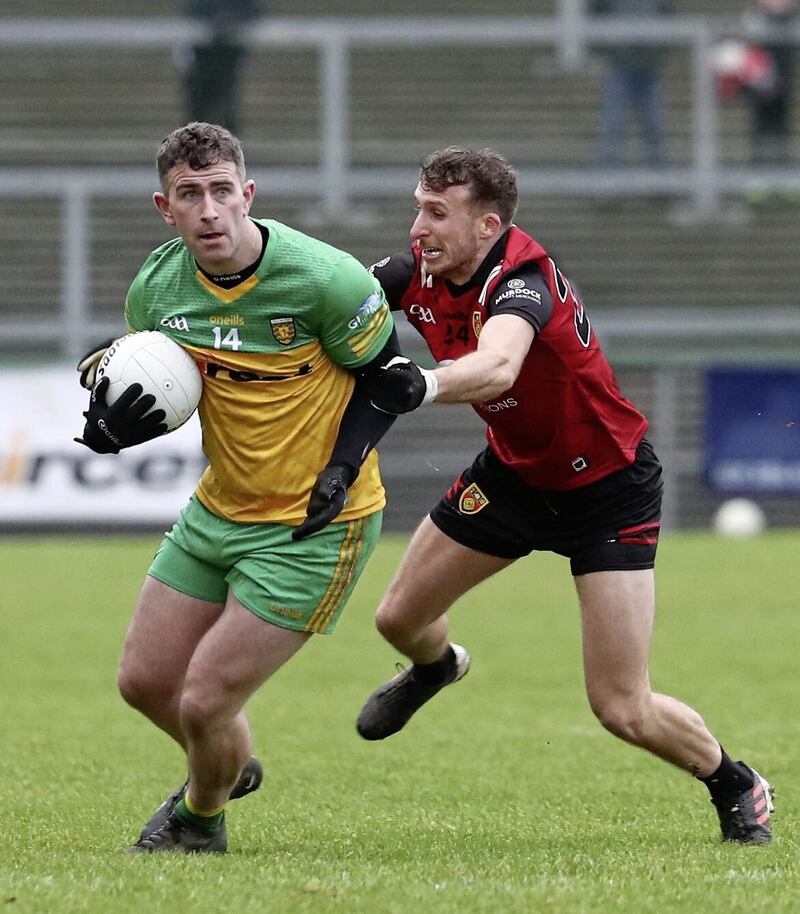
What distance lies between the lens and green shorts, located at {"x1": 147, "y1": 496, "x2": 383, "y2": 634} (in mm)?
5590

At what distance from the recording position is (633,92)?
62.1ft

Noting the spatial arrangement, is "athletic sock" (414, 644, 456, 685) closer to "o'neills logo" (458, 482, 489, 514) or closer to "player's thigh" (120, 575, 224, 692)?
"o'neills logo" (458, 482, 489, 514)

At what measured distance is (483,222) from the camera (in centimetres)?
592

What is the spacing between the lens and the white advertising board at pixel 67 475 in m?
15.6

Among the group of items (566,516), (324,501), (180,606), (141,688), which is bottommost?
(141,688)

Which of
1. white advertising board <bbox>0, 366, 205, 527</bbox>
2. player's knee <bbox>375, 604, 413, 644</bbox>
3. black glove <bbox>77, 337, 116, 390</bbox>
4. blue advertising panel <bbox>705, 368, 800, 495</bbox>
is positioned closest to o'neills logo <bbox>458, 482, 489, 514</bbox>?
player's knee <bbox>375, 604, 413, 644</bbox>

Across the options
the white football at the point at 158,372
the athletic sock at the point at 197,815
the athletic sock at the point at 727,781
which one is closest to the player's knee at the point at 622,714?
the athletic sock at the point at 727,781

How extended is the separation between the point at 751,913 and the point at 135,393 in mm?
2304

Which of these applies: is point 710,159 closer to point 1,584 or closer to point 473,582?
point 1,584

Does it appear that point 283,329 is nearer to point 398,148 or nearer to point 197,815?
point 197,815

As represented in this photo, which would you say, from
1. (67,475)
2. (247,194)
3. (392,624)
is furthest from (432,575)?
(67,475)

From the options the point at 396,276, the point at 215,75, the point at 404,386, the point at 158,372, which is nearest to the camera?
the point at 404,386

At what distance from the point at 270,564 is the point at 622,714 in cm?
129

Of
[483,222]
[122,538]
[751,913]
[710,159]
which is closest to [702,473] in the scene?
[710,159]
